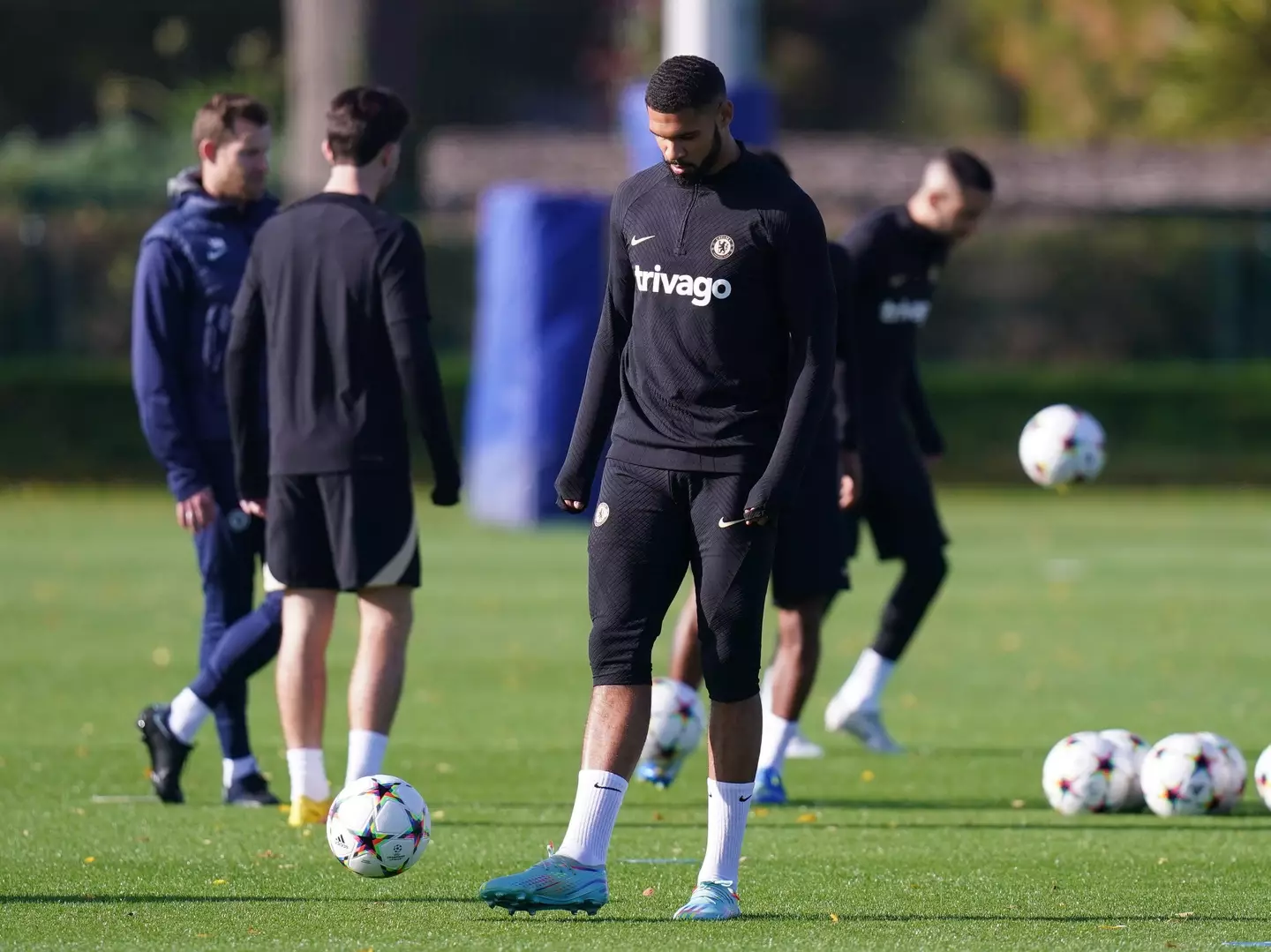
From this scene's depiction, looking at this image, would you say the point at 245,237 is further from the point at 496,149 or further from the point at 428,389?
the point at 496,149

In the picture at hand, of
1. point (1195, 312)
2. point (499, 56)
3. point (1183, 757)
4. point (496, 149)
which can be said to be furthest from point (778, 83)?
point (1183, 757)

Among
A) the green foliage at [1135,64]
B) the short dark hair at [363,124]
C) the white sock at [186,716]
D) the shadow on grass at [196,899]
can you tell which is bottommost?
the shadow on grass at [196,899]

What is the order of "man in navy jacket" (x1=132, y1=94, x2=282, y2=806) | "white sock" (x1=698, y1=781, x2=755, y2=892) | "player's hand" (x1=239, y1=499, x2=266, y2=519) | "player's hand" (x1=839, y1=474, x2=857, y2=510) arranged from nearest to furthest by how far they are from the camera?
"white sock" (x1=698, y1=781, x2=755, y2=892) → "player's hand" (x1=239, y1=499, x2=266, y2=519) → "man in navy jacket" (x1=132, y1=94, x2=282, y2=806) → "player's hand" (x1=839, y1=474, x2=857, y2=510)

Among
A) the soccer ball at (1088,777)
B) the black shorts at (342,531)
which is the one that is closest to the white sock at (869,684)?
the soccer ball at (1088,777)

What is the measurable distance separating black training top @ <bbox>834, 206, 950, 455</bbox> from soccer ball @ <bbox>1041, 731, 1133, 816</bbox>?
170 cm

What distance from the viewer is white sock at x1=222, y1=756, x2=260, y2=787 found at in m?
8.66

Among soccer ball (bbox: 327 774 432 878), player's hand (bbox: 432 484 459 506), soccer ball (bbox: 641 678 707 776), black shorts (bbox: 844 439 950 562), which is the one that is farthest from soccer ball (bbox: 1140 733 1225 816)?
soccer ball (bbox: 327 774 432 878)

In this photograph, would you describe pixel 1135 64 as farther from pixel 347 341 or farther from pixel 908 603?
pixel 347 341

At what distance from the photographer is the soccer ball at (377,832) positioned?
6668 mm

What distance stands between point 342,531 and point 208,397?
3.38ft

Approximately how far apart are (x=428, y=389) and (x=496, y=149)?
2606 cm

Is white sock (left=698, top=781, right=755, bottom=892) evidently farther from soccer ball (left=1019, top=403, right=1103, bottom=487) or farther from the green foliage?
the green foliage

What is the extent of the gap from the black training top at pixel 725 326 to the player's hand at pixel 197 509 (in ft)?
7.35

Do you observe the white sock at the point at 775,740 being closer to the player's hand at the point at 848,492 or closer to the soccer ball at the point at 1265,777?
the player's hand at the point at 848,492
